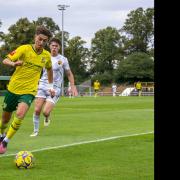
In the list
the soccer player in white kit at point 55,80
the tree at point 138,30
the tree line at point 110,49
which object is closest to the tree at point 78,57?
the tree line at point 110,49

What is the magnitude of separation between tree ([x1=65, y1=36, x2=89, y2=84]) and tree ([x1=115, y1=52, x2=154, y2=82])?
43.1 feet

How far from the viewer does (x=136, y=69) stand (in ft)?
318

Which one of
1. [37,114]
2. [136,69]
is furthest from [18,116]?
[136,69]

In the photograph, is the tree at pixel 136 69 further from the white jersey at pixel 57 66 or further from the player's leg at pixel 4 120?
the player's leg at pixel 4 120

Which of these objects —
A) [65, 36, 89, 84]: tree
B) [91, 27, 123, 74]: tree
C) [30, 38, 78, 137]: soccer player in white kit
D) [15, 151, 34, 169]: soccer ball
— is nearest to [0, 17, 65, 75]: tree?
[65, 36, 89, 84]: tree

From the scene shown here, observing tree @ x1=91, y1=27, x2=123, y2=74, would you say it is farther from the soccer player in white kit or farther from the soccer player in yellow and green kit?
the soccer player in yellow and green kit

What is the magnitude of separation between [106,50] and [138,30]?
996cm

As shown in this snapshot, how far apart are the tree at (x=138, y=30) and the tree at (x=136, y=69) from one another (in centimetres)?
1557

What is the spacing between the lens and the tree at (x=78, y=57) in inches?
4358

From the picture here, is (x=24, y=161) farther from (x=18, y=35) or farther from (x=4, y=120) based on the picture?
(x=18, y=35)

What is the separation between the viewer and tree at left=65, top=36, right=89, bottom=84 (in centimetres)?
11069
